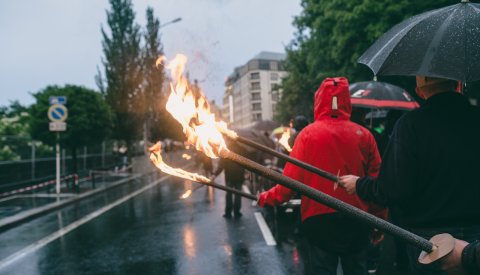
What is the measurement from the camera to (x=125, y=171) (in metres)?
→ 28.2

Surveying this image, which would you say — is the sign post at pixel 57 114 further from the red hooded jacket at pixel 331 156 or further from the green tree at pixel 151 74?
the green tree at pixel 151 74

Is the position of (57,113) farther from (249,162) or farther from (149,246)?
(249,162)

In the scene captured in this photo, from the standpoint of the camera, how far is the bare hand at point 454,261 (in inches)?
69.9

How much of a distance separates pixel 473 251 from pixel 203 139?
1300 mm

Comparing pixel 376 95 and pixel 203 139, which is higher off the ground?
Result: pixel 376 95

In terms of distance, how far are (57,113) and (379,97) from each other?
10.9 metres

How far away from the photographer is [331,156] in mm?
3012

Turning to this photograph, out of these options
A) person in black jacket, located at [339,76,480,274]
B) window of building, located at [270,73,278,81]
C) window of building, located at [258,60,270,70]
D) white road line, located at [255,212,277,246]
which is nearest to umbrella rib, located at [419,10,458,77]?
person in black jacket, located at [339,76,480,274]

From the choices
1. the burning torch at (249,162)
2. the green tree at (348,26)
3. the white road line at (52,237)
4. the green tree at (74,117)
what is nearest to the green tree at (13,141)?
the green tree at (74,117)

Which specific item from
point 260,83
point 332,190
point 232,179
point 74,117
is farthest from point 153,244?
point 260,83

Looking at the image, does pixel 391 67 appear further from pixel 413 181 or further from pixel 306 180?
pixel 306 180

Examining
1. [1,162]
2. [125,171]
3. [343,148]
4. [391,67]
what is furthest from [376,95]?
[125,171]

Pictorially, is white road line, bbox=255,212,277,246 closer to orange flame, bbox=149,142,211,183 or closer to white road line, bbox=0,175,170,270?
white road line, bbox=0,175,170,270

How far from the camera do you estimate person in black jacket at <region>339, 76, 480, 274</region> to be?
7.21ft
